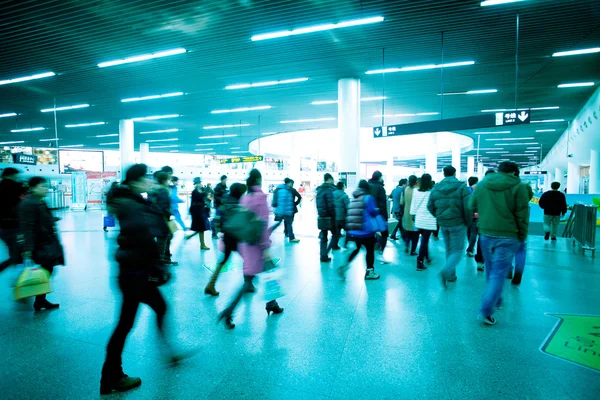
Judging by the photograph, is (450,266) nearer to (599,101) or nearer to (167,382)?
(167,382)

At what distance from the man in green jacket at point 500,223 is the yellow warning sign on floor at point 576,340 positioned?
1.88 feet

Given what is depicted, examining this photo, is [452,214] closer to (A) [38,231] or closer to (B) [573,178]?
(A) [38,231]

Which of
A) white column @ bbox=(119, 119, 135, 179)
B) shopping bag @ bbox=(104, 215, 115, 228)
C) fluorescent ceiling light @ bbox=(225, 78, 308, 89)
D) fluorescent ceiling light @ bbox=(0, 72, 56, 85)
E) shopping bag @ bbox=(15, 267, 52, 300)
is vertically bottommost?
shopping bag @ bbox=(104, 215, 115, 228)

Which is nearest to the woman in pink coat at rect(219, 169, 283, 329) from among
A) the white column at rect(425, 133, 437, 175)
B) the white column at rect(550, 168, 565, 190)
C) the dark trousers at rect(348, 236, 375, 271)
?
the dark trousers at rect(348, 236, 375, 271)

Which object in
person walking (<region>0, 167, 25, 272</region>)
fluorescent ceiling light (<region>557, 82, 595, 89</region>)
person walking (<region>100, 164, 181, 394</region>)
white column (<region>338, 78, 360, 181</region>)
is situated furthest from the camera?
fluorescent ceiling light (<region>557, 82, 595, 89</region>)

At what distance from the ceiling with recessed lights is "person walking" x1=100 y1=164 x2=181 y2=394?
6485mm

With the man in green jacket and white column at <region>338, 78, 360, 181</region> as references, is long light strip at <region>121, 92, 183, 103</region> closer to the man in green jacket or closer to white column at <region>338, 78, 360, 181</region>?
white column at <region>338, 78, 360, 181</region>

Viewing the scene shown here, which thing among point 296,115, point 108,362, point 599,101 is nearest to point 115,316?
point 108,362

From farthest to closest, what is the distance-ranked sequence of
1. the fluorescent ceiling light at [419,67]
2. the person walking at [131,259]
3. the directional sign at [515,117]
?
the fluorescent ceiling light at [419,67]
the directional sign at [515,117]
the person walking at [131,259]

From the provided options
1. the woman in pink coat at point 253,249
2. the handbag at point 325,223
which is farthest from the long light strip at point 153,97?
the woman in pink coat at point 253,249

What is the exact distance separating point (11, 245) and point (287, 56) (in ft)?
28.1

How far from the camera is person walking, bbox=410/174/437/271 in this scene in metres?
5.58

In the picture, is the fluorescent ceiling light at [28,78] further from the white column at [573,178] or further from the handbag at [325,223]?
the white column at [573,178]

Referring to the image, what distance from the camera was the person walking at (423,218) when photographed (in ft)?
18.3
